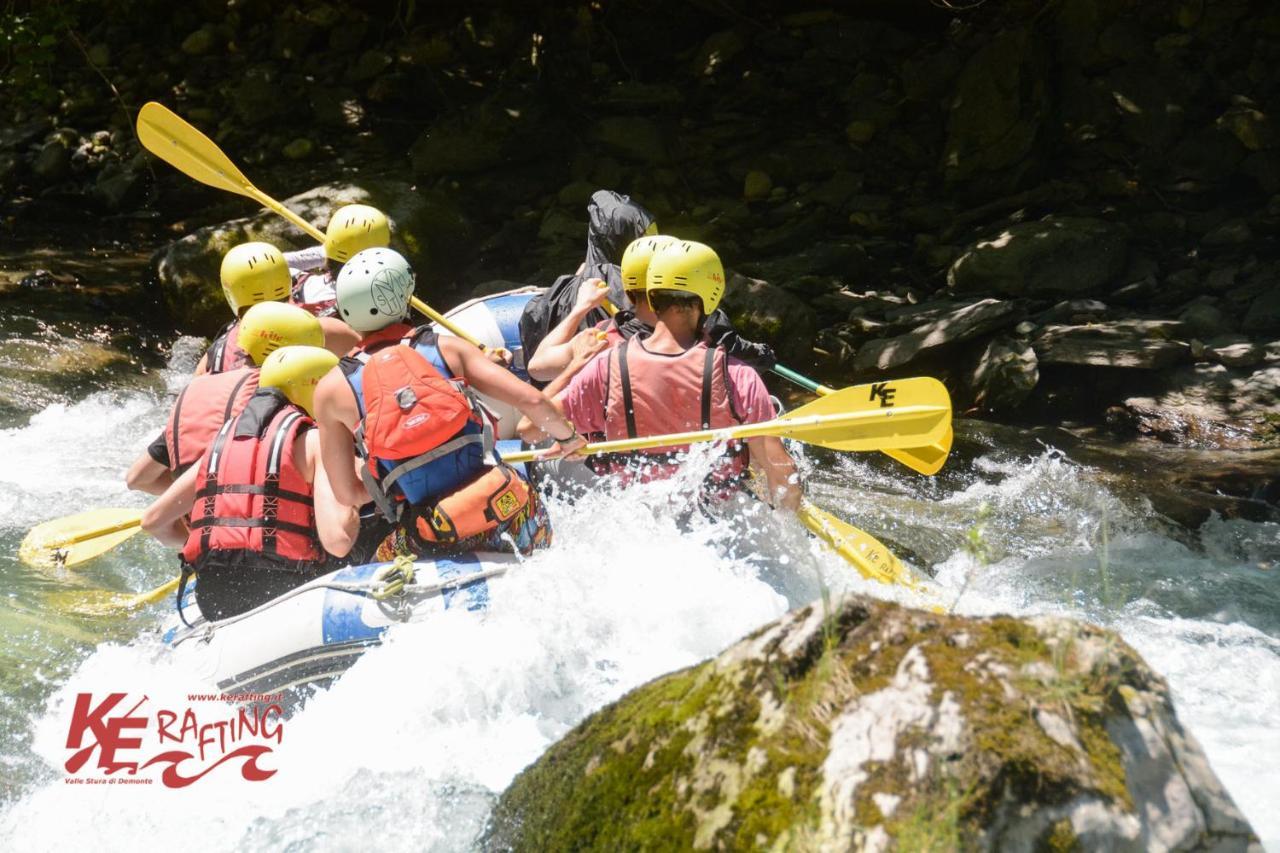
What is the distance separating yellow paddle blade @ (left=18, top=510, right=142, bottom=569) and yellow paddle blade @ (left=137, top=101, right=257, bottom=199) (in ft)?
6.99

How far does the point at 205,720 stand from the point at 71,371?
518cm

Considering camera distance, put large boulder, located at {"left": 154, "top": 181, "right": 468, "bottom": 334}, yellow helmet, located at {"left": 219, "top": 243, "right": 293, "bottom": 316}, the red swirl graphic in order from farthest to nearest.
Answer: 1. large boulder, located at {"left": 154, "top": 181, "right": 468, "bottom": 334}
2. yellow helmet, located at {"left": 219, "top": 243, "right": 293, "bottom": 316}
3. the red swirl graphic

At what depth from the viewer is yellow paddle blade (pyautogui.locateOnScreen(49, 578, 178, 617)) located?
15.2ft

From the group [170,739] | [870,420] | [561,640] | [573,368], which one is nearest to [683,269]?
[573,368]

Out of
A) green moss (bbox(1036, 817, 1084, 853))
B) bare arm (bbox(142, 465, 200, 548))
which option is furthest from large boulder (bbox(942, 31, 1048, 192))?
green moss (bbox(1036, 817, 1084, 853))

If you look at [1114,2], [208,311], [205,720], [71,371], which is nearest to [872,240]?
[1114,2]

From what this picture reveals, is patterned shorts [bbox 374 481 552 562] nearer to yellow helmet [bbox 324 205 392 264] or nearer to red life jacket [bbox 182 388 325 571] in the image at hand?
red life jacket [bbox 182 388 325 571]

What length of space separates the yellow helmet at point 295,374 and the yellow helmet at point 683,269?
3.68ft

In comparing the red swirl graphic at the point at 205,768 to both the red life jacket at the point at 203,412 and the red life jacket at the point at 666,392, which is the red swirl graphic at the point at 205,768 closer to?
the red life jacket at the point at 203,412

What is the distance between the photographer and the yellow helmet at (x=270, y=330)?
12.7 ft

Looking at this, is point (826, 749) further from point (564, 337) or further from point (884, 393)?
point (564, 337)

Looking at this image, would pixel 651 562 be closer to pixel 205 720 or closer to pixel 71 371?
pixel 205 720

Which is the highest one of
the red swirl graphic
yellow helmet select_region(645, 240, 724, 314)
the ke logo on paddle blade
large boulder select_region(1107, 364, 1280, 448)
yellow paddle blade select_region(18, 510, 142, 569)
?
yellow helmet select_region(645, 240, 724, 314)

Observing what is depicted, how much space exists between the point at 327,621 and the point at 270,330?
1.06 metres
